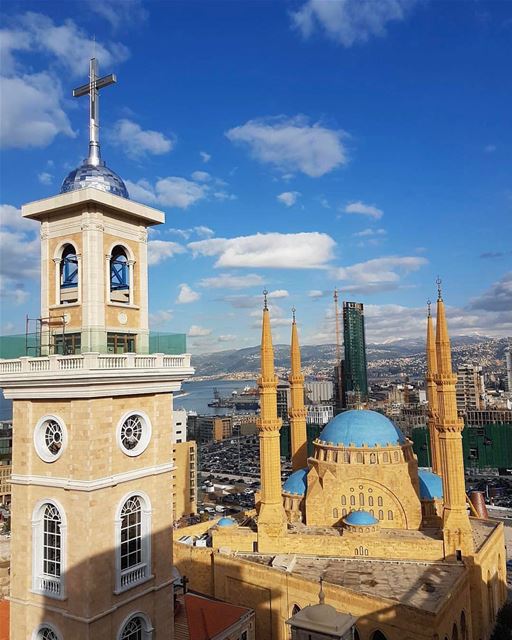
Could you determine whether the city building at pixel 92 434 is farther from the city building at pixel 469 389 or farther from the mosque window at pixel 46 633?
the city building at pixel 469 389

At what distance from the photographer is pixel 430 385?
3647 cm

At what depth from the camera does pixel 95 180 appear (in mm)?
12070

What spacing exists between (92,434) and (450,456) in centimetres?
2153

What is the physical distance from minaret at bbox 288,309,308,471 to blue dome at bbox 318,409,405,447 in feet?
16.3

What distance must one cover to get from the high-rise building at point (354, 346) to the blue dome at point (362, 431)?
102 meters

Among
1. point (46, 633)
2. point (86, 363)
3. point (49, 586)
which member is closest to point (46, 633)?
point (46, 633)

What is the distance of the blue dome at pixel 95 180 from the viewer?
473 inches

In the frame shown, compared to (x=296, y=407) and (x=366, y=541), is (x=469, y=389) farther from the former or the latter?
(x=366, y=541)

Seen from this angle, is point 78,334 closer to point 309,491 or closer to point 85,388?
point 85,388

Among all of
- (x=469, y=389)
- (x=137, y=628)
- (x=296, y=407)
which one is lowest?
(x=469, y=389)

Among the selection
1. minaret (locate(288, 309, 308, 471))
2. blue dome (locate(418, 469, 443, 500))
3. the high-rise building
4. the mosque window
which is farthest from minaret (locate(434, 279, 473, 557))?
the high-rise building

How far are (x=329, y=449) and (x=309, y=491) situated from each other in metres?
2.72

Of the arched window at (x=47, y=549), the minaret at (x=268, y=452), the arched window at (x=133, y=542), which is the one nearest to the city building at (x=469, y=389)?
the minaret at (x=268, y=452)

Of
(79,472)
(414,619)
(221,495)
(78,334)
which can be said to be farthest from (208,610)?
(221,495)
